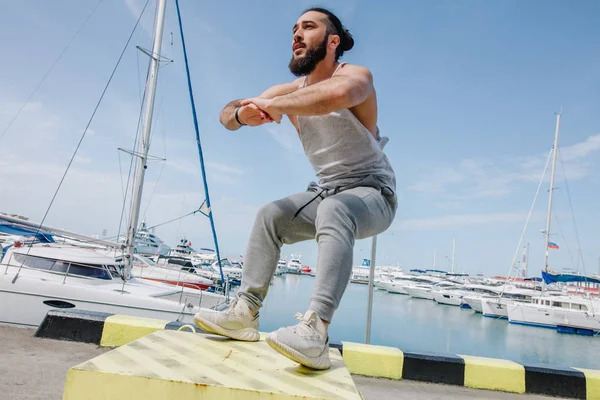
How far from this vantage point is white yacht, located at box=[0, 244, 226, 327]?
24.5ft

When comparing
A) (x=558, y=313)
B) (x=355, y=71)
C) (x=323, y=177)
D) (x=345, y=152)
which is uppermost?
(x=355, y=71)

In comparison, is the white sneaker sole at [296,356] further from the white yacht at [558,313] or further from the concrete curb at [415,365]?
the white yacht at [558,313]

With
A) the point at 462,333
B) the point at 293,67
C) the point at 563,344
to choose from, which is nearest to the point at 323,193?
the point at 293,67

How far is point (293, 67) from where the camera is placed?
201 cm

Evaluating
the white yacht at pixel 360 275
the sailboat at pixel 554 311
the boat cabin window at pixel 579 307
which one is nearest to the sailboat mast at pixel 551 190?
the sailboat at pixel 554 311

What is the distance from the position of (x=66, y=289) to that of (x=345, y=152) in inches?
318

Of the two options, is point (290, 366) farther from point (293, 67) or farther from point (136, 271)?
point (136, 271)

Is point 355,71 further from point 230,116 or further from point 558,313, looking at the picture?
point 558,313

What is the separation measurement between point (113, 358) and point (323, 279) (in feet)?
2.52

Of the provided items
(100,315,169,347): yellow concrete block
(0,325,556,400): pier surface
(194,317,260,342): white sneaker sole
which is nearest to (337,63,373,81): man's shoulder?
(194,317,260,342): white sneaker sole

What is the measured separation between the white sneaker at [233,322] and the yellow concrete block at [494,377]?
1.93 meters

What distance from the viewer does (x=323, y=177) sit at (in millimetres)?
2059

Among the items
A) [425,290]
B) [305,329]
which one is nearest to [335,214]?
[305,329]

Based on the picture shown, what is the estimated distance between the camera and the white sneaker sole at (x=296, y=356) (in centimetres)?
136
